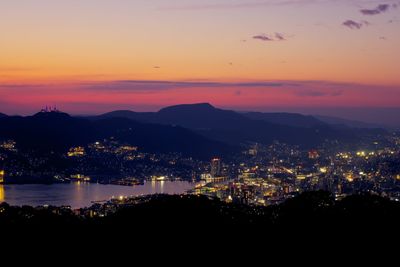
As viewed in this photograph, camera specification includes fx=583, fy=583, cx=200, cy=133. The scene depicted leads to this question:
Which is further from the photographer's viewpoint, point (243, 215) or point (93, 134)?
point (93, 134)

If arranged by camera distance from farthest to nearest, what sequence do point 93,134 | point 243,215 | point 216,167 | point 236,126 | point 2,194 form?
point 236,126 < point 93,134 < point 216,167 < point 2,194 < point 243,215

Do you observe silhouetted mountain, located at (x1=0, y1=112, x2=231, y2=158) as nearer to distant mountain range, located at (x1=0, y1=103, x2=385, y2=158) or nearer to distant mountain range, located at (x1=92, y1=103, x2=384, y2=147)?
distant mountain range, located at (x1=0, y1=103, x2=385, y2=158)

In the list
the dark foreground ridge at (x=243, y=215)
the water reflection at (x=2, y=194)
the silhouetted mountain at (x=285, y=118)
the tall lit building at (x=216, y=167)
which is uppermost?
the silhouetted mountain at (x=285, y=118)

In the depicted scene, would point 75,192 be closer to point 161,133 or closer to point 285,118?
point 161,133

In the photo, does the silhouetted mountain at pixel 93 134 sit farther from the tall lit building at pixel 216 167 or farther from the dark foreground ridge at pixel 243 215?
the dark foreground ridge at pixel 243 215

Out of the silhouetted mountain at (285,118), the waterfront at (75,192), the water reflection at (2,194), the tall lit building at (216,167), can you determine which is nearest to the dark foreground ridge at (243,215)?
the waterfront at (75,192)

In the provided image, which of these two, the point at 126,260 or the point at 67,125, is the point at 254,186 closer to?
the point at 126,260

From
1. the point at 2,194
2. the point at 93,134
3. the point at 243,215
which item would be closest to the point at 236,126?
the point at 93,134
